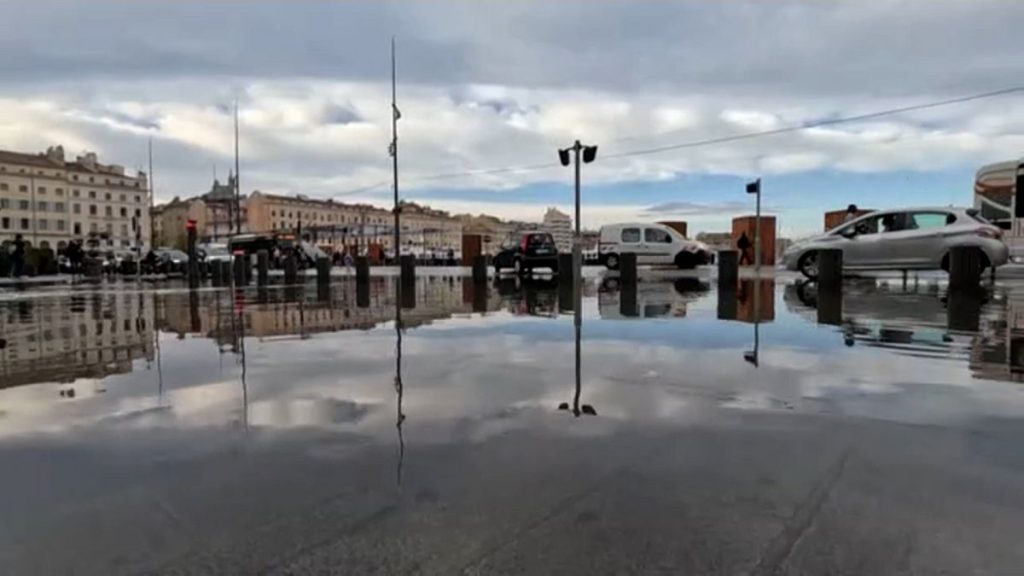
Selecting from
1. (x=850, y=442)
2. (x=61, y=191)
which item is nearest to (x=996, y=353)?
(x=850, y=442)

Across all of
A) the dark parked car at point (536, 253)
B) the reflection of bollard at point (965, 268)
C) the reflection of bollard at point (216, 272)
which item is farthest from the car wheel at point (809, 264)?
the reflection of bollard at point (216, 272)

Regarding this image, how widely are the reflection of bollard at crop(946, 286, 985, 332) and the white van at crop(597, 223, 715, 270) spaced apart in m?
12.8

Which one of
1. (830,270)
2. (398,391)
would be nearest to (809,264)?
(830,270)

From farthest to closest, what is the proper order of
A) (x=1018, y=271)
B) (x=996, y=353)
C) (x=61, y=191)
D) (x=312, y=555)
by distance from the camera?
(x=61, y=191)
(x=1018, y=271)
(x=996, y=353)
(x=312, y=555)

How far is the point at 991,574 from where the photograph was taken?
86.8 inches

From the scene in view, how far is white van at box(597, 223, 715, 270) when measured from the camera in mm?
25828

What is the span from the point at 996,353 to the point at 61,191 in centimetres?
12573

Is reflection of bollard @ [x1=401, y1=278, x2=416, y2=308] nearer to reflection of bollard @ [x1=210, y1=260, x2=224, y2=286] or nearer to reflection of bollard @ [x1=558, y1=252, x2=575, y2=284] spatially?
reflection of bollard @ [x1=558, y1=252, x2=575, y2=284]

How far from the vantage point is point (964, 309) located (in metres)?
9.89

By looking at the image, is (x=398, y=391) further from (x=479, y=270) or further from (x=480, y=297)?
(x=479, y=270)

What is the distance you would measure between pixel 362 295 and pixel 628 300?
639 cm

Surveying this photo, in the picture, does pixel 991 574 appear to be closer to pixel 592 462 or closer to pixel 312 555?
pixel 592 462

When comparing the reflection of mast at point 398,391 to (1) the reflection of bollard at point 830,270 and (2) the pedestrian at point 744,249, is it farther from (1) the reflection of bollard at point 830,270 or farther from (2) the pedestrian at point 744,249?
(2) the pedestrian at point 744,249

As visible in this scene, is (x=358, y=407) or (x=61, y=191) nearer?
(x=358, y=407)
